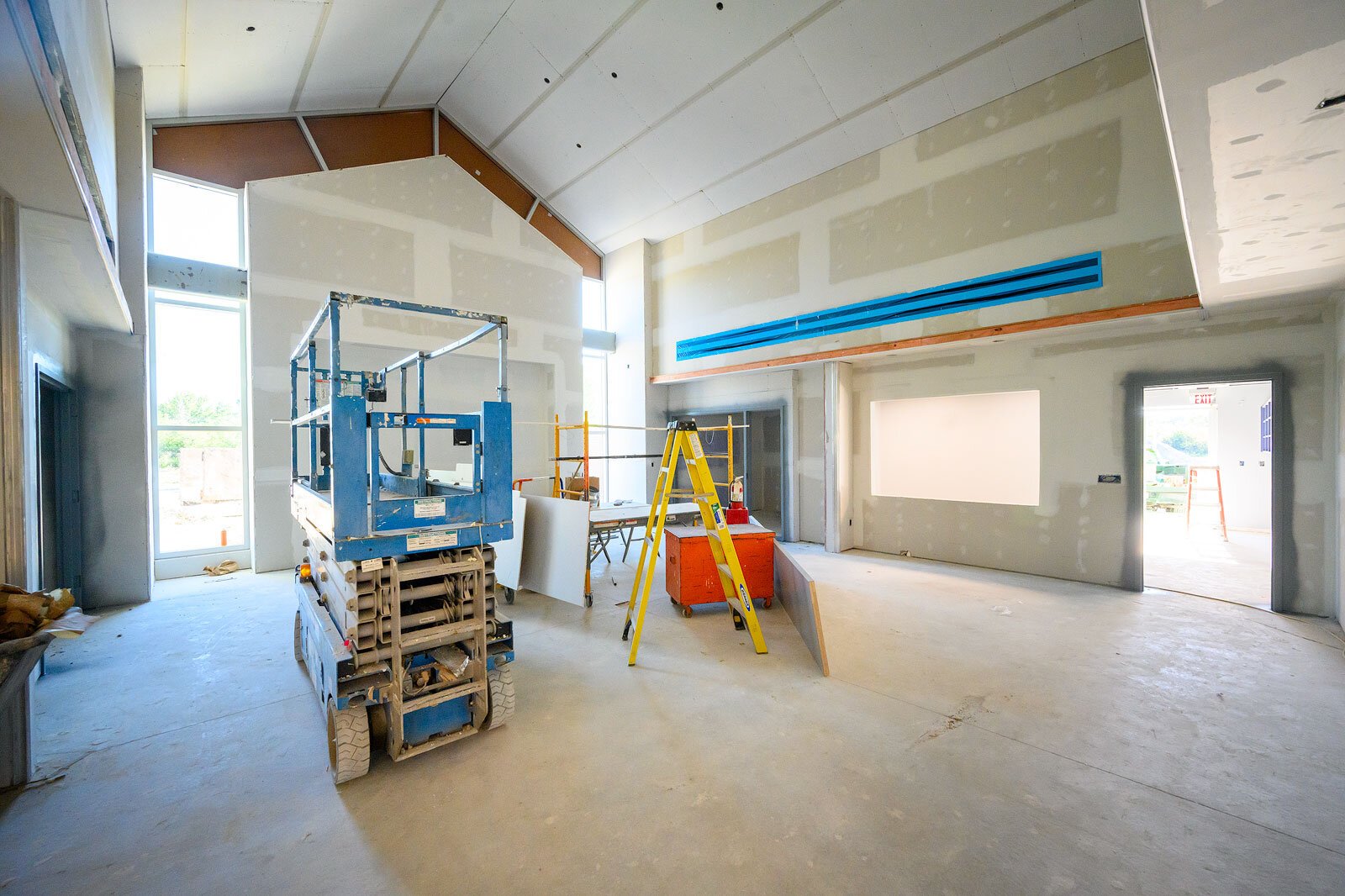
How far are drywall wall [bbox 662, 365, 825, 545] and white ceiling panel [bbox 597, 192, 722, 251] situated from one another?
2.61 m

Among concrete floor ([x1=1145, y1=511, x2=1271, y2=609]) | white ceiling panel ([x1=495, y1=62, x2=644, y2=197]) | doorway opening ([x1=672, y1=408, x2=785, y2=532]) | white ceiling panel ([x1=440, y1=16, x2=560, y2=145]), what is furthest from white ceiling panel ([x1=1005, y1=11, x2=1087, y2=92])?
concrete floor ([x1=1145, y1=511, x2=1271, y2=609])

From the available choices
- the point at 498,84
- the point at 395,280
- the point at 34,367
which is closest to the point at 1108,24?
the point at 498,84

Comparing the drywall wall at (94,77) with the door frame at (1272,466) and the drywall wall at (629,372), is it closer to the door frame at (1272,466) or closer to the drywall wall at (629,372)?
the drywall wall at (629,372)

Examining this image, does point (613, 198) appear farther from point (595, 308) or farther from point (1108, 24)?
point (1108, 24)

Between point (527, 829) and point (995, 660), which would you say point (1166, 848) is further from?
point (527, 829)

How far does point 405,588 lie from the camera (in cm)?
249

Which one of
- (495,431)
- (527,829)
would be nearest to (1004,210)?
(495,431)

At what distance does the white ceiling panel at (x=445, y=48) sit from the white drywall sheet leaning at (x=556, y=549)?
5.26 m

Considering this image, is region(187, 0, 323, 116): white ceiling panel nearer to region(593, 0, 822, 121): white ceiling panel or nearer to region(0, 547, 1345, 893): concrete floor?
region(593, 0, 822, 121): white ceiling panel

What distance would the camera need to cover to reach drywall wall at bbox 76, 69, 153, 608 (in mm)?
4918

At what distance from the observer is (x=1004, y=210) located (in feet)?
18.2

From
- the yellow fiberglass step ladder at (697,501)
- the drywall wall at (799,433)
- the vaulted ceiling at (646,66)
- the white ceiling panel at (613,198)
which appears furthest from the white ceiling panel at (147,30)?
the drywall wall at (799,433)

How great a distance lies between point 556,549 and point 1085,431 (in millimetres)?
5481

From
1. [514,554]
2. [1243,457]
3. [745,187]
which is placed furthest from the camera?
[1243,457]
